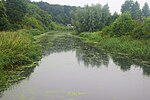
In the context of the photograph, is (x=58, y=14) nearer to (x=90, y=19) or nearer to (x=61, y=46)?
(x=90, y=19)

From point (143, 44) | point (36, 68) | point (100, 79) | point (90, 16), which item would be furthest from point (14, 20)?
point (100, 79)

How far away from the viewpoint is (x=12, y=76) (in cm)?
1477

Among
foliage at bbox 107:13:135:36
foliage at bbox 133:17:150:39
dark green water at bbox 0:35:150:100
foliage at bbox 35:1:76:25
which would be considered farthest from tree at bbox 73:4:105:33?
foliage at bbox 35:1:76:25

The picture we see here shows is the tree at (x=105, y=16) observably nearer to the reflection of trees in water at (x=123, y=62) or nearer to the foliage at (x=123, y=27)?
the foliage at (x=123, y=27)

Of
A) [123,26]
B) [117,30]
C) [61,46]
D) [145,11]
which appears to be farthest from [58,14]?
[61,46]

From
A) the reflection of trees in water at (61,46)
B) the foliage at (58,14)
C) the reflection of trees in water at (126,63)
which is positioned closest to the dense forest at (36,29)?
the reflection of trees in water at (61,46)

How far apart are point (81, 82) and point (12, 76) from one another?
3.42 m

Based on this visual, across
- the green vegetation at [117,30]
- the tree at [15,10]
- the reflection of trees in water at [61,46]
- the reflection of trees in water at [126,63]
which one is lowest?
the reflection of trees in water at [126,63]

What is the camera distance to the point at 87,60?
22312 mm

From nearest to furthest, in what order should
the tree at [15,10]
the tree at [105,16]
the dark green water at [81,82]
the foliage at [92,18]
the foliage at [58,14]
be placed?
1. the dark green water at [81,82]
2. the tree at [15,10]
3. the tree at [105,16]
4. the foliage at [92,18]
5. the foliage at [58,14]

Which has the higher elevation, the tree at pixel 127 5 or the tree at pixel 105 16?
the tree at pixel 127 5

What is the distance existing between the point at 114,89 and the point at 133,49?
12007mm

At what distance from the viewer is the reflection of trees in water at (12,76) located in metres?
13.0

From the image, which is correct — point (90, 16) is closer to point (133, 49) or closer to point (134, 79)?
point (133, 49)
